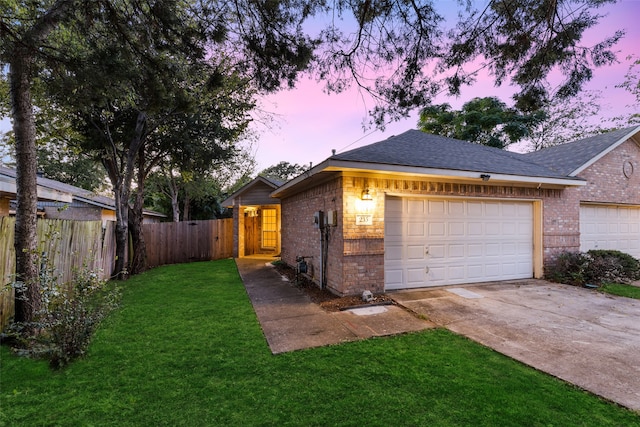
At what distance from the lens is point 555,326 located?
4.24 metres

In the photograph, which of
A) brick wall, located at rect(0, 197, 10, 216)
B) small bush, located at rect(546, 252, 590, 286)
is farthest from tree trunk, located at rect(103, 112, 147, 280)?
small bush, located at rect(546, 252, 590, 286)

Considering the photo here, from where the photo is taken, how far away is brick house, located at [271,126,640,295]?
226 inches

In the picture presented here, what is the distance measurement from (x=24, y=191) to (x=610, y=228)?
43.9 ft

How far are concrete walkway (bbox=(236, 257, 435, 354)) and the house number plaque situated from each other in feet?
5.22

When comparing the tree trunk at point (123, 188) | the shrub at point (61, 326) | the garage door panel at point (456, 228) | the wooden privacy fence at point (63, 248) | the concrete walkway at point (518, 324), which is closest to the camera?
the concrete walkway at point (518, 324)

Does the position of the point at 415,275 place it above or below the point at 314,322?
above

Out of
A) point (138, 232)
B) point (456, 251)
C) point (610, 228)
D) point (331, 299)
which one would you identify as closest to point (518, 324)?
point (456, 251)

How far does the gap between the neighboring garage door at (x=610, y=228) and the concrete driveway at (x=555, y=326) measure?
3083mm

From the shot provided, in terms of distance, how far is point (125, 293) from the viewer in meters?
6.48

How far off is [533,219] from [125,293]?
394 inches

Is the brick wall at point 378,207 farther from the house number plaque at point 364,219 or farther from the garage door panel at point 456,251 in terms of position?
the garage door panel at point 456,251

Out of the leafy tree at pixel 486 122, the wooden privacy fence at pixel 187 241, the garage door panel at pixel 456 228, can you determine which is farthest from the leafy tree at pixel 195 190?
the garage door panel at pixel 456 228

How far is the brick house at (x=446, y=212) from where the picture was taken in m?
5.74

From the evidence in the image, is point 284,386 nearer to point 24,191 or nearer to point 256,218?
point 24,191
